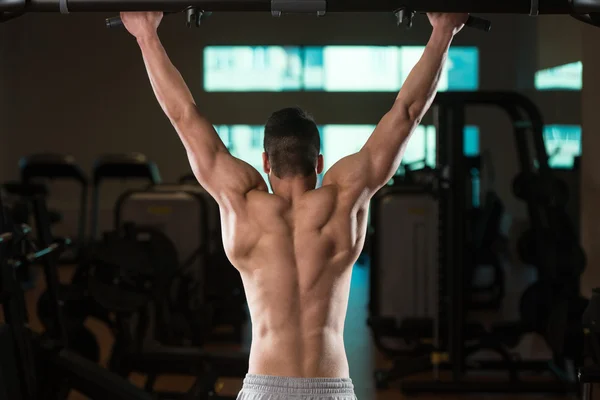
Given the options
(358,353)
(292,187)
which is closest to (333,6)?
(292,187)

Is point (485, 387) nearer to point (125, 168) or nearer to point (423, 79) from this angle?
point (423, 79)

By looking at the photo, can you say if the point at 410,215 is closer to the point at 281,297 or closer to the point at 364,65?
the point at 281,297

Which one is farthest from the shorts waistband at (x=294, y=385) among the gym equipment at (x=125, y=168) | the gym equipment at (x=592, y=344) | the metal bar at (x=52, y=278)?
the gym equipment at (x=125, y=168)

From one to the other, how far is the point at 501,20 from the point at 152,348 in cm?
715

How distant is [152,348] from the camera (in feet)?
13.1

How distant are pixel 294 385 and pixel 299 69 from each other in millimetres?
8322

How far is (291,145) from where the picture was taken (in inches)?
75.1

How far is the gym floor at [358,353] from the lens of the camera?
436cm

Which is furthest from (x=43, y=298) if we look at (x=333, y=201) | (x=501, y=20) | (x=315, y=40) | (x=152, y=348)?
(x=501, y=20)

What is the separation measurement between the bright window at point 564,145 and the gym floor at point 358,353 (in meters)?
1.55

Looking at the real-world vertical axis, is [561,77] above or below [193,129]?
above

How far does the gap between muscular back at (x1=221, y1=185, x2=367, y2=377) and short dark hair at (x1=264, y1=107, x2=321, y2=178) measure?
7 centimetres

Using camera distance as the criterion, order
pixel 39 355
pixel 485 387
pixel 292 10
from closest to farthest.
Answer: pixel 292 10, pixel 39 355, pixel 485 387

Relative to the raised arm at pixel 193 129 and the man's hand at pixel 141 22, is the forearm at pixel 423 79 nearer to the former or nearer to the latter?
the raised arm at pixel 193 129
